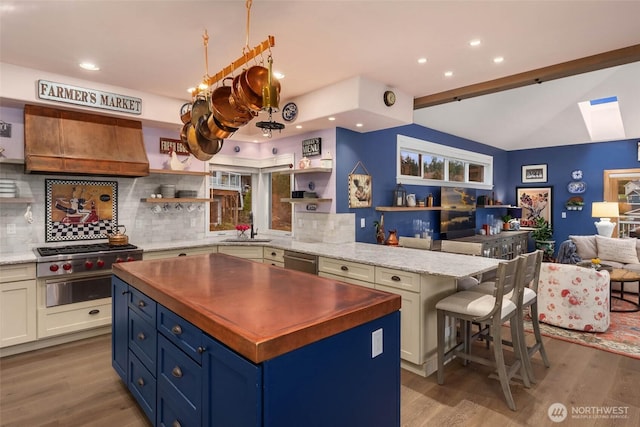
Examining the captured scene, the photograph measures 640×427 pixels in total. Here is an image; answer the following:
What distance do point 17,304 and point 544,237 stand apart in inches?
367

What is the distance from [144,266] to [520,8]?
3.17 meters

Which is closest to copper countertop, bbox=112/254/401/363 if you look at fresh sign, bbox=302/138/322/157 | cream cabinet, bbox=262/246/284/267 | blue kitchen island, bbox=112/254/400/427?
blue kitchen island, bbox=112/254/400/427

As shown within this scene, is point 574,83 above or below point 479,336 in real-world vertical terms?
above

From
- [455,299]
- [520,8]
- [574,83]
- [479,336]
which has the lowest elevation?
[479,336]

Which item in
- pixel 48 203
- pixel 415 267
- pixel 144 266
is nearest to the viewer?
pixel 144 266

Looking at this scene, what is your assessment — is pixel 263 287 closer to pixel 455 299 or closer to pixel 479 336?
pixel 455 299

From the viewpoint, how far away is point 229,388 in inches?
52.2

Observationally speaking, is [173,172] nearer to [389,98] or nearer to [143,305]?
[143,305]

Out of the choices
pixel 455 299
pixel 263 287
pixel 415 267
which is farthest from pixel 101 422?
pixel 455 299

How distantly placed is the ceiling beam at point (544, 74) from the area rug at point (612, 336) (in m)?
2.65

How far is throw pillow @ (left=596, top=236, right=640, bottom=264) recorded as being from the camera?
5.51m

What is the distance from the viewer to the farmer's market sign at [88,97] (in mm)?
3434

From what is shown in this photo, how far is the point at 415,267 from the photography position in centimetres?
279

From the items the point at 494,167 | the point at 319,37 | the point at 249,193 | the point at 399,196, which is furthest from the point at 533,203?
the point at 319,37
